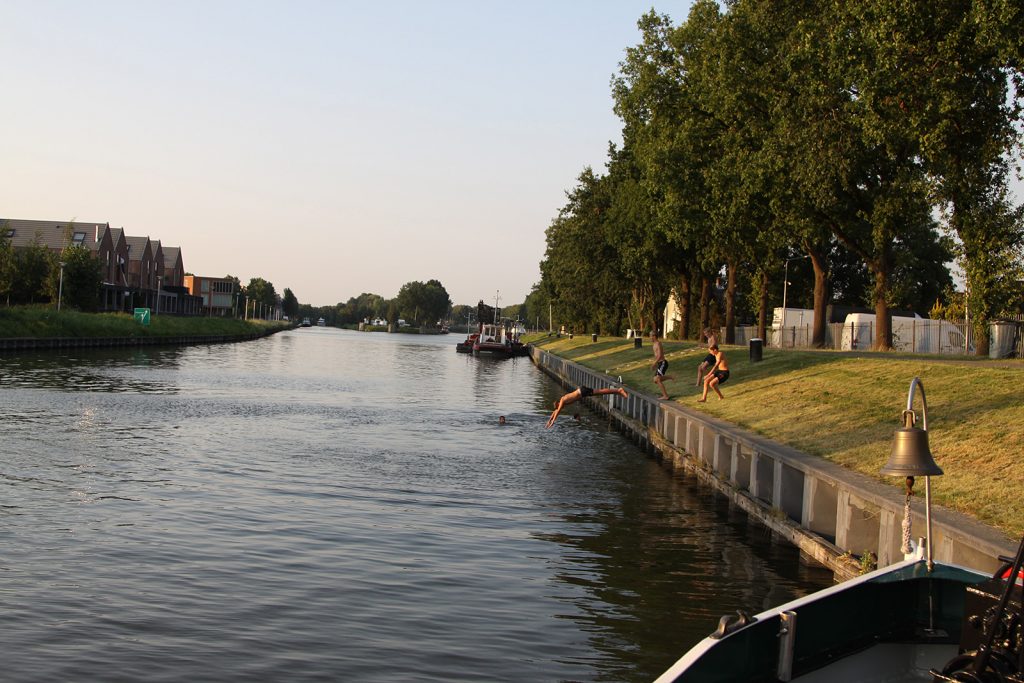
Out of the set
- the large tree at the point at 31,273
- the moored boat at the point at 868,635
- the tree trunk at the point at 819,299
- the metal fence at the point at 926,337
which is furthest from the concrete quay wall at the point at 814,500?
the large tree at the point at 31,273

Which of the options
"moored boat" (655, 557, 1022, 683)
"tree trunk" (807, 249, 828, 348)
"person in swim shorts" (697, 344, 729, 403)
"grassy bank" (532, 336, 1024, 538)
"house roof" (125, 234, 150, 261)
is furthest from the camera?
"house roof" (125, 234, 150, 261)

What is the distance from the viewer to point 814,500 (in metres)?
16.7

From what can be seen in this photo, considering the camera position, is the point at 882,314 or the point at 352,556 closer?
the point at 352,556

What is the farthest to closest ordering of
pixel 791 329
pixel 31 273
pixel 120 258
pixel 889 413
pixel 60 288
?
1. pixel 120 258
2. pixel 31 273
3. pixel 60 288
4. pixel 791 329
5. pixel 889 413

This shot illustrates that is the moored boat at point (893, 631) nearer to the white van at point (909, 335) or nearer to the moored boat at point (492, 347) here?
the white van at point (909, 335)

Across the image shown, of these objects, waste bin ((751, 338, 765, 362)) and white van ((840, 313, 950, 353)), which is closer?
waste bin ((751, 338, 765, 362))

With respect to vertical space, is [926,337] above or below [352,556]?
above

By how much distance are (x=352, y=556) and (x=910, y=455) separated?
8813mm

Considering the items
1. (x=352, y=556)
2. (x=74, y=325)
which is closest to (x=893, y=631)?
(x=352, y=556)

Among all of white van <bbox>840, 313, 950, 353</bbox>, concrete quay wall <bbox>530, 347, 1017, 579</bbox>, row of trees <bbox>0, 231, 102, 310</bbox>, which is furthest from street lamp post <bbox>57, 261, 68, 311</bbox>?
concrete quay wall <bbox>530, 347, 1017, 579</bbox>

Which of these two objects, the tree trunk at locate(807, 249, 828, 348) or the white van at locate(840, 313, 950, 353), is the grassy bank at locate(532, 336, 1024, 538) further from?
the white van at locate(840, 313, 950, 353)

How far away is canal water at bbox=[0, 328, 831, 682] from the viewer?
10938 millimetres

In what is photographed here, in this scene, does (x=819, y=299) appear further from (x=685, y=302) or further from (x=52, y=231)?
(x=52, y=231)

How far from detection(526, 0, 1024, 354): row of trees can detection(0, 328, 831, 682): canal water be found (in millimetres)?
11934
